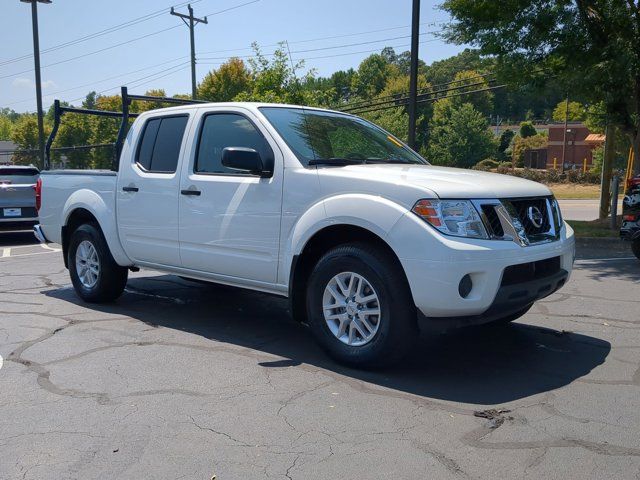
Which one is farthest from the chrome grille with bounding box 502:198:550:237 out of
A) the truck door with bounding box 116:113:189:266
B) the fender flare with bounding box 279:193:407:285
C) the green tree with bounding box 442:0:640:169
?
the green tree with bounding box 442:0:640:169

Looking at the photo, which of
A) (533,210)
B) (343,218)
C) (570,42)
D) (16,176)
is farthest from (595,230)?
(16,176)

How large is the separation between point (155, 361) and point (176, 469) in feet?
6.05

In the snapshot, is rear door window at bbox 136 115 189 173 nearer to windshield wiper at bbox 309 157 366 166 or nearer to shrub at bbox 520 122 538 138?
windshield wiper at bbox 309 157 366 166

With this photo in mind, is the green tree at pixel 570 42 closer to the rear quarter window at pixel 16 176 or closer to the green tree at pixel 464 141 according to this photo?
the rear quarter window at pixel 16 176

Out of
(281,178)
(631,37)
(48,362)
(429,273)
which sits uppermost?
(631,37)

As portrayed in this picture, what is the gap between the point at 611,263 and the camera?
31.9ft

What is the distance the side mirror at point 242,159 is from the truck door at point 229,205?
15cm

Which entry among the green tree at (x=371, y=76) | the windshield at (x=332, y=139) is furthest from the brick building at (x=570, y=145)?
the windshield at (x=332, y=139)

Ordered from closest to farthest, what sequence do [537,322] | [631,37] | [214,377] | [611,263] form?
[214,377] < [537,322] < [611,263] < [631,37]

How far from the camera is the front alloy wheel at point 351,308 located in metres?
4.47

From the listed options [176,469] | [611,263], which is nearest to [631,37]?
[611,263]

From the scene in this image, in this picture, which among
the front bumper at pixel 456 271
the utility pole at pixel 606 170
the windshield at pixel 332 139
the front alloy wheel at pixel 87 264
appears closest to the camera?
the front bumper at pixel 456 271

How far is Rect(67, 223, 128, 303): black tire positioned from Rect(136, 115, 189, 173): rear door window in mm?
1038

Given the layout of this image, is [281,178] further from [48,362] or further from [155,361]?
[48,362]
